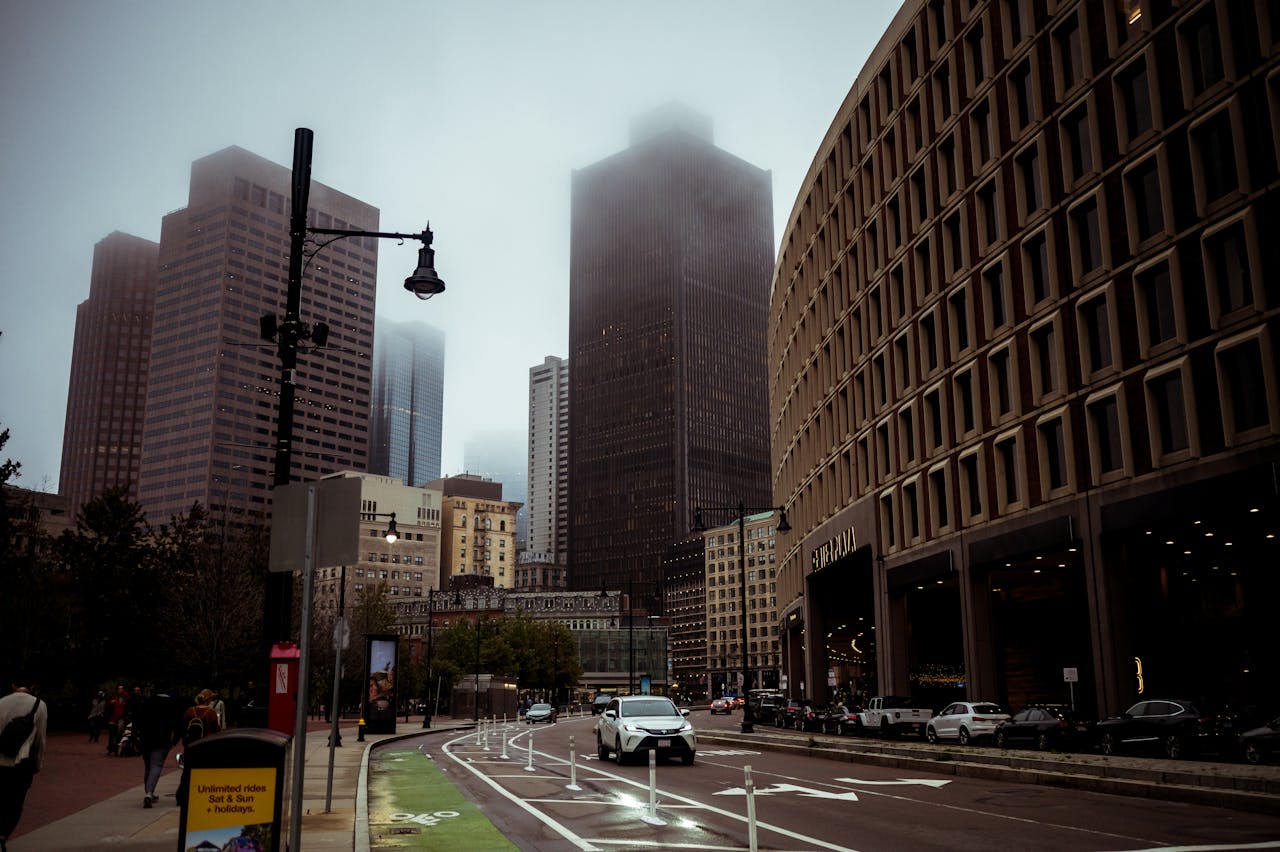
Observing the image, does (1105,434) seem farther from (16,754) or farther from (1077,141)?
(16,754)

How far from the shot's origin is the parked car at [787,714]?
51500mm

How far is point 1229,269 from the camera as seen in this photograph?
95.1ft

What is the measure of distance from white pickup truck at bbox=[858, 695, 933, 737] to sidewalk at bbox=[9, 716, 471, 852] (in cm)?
2112

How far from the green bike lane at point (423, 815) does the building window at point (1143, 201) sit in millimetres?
25428

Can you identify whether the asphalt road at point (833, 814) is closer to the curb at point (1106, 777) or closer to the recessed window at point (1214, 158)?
the curb at point (1106, 777)

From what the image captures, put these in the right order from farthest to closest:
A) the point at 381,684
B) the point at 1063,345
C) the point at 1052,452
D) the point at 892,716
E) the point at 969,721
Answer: the point at 381,684
the point at 892,716
the point at 1052,452
the point at 1063,345
the point at 969,721

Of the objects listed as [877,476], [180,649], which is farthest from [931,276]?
[180,649]

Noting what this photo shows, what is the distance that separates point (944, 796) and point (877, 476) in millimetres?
31939

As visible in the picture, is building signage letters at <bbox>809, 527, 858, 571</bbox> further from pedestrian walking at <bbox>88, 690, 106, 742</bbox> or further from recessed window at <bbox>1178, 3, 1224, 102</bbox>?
pedestrian walking at <bbox>88, 690, 106, 742</bbox>

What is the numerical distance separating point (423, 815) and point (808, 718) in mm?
32925

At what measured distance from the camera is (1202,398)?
2917 cm

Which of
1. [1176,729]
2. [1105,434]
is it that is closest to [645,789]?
[1176,729]

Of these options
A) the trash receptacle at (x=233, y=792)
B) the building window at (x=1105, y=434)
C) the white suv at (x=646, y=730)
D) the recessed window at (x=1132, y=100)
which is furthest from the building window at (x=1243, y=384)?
the trash receptacle at (x=233, y=792)

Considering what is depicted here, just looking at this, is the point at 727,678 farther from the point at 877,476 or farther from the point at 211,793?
the point at 211,793
